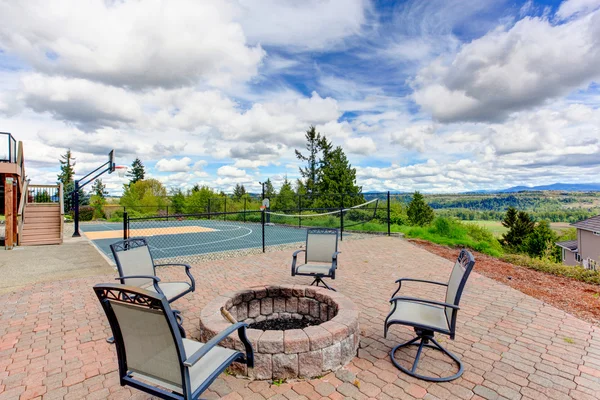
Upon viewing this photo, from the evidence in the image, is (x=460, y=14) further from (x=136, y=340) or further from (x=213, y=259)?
(x=136, y=340)

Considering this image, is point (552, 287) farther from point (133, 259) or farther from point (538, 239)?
point (538, 239)

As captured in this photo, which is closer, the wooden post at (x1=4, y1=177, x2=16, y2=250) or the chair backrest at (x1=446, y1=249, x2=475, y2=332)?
the chair backrest at (x1=446, y1=249, x2=475, y2=332)

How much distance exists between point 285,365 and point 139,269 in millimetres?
2353

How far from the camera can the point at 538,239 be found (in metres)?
36.5

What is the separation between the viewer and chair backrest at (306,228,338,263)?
17.5 feet

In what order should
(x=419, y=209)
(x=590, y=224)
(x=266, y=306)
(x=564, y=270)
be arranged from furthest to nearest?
(x=419, y=209) < (x=590, y=224) < (x=564, y=270) < (x=266, y=306)

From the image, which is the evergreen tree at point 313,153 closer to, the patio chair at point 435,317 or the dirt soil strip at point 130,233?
the dirt soil strip at point 130,233

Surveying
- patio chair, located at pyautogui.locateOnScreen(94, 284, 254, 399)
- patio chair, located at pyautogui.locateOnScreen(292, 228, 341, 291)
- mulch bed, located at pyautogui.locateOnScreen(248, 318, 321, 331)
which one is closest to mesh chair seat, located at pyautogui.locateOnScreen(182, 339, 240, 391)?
patio chair, located at pyautogui.locateOnScreen(94, 284, 254, 399)

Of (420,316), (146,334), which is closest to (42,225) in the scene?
(146,334)

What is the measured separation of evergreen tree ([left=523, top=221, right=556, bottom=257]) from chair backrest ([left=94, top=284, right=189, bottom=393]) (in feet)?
144

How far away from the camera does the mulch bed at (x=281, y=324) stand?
354cm

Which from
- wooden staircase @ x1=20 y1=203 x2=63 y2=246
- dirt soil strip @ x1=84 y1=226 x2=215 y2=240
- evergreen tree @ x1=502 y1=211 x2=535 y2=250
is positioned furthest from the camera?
evergreen tree @ x1=502 y1=211 x2=535 y2=250

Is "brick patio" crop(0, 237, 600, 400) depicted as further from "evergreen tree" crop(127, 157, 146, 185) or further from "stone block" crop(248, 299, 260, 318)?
"evergreen tree" crop(127, 157, 146, 185)

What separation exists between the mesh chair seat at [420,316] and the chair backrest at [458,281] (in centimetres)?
8
